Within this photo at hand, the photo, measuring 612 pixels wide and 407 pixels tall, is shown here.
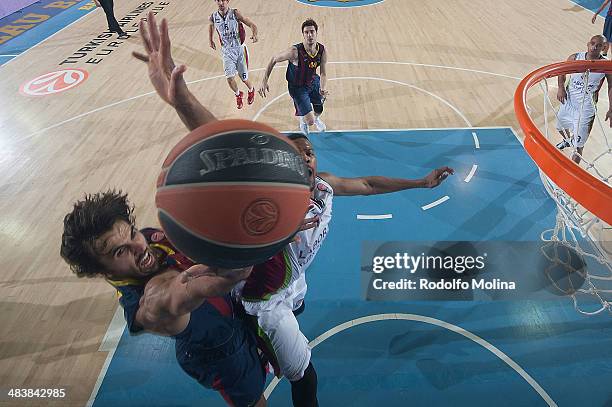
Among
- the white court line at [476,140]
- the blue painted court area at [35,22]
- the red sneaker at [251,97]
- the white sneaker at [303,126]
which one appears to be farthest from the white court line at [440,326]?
the blue painted court area at [35,22]

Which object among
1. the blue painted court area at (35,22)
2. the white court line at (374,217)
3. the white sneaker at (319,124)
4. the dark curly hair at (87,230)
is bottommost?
the white court line at (374,217)

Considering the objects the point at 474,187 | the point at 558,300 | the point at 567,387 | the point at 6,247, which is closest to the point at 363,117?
the point at 474,187

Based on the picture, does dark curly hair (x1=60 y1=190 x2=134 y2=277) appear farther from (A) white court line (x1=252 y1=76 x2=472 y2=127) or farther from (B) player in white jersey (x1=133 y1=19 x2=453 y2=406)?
(A) white court line (x1=252 y1=76 x2=472 y2=127)

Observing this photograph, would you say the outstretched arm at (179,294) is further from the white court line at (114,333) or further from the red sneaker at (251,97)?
the red sneaker at (251,97)

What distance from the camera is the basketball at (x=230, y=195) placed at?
141 cm

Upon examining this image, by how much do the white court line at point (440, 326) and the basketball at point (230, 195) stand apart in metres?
2.07

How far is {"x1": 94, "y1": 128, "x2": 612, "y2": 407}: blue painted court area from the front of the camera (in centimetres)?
305

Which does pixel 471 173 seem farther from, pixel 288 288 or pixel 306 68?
pixel 288 288

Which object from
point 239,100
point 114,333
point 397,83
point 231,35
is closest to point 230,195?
point 114,333

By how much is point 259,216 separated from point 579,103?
449cm

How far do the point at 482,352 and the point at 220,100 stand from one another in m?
5.68

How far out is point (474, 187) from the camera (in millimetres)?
4844

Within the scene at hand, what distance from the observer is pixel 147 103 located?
7.16 meters

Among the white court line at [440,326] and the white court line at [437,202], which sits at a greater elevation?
the white court line at [437,202]
